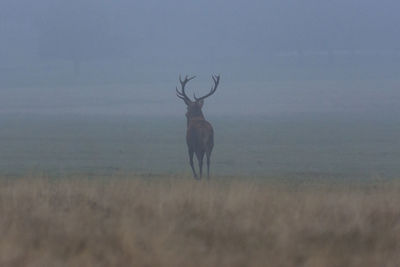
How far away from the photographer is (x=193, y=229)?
10961 millimetres

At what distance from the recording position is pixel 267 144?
39906mm

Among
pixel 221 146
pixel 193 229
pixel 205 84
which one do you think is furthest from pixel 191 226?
pixel 205 84

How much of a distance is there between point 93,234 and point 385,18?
147 m

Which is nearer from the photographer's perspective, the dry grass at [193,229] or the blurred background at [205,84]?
the dry grass at [193,229]

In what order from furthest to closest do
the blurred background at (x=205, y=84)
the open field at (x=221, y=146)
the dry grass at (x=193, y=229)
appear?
1. the blurred background at (x=205, y=84)
2. the open field at (x=221, y=146)
3. the dry grass at (x=193, y=229)

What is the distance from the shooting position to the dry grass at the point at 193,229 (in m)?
10.2

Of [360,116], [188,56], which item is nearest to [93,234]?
[360,116]

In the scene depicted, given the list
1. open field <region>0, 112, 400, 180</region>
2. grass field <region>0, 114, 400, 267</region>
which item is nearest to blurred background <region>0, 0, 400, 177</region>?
open field <region>0, 112, 400, 180</region>

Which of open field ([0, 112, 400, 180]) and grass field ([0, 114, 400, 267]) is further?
open field ([0, 112, 400, 180])

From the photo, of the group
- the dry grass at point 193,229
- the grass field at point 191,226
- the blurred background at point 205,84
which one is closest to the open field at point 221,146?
the blurred background at point 205,84

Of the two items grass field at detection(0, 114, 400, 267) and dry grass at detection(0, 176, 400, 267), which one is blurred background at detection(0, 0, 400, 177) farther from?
dry grass at detection(0, 176, 400, 267)

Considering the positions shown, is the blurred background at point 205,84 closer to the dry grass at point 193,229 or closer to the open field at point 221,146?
the open field at point 221,146

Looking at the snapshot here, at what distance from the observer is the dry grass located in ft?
33.3

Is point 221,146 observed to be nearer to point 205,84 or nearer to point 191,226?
A: point 191,226
